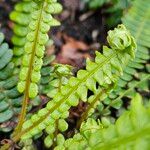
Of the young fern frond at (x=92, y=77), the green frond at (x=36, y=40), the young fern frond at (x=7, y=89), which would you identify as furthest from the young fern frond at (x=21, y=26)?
the young fern frond at (x=92, y=77)

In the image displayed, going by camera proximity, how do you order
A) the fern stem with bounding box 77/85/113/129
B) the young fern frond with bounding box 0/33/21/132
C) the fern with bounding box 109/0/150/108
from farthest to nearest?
the fern with bounding box 109/0/150/108
the young fern frond with bounding box 0/33/21/132
the fern stem with bounding box 77/85/113/129

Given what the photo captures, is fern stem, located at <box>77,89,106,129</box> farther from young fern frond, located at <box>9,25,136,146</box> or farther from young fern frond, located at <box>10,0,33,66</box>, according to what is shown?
young fern frond, located at <box>10,0,33,66</box>

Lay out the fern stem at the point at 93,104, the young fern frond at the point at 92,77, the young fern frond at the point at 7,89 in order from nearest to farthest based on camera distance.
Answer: the young fern frond at the point at 92,77 < the fern stem at the point at 93,104 < the young fern frond at the point at 7,89

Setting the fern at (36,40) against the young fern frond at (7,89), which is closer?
the fern at (36,40)


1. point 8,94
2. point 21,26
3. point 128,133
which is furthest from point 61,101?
point 21,26

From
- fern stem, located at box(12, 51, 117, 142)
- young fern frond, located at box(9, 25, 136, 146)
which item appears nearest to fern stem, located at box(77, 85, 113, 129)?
young fern frond, located at box(9, 25, 136, 146)

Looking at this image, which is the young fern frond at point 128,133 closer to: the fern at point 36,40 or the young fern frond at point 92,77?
the young fern frond at point 92,77

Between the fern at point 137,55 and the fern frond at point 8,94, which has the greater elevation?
the fern at point 137,55
